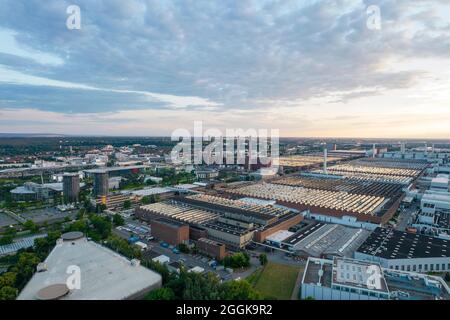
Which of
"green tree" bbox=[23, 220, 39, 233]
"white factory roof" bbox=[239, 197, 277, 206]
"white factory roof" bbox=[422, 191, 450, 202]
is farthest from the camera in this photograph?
"white factory roof" bbox=[422, 191, 450, 202]

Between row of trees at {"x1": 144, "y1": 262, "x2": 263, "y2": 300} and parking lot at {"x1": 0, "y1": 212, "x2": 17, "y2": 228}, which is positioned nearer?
row of trees at {"x1": 144, "y1": 262, "x2": 263, "y2": 300}

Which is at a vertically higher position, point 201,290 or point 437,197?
point 437,197

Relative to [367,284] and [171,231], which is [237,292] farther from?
[171,231]

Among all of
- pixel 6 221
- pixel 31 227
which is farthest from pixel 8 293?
pixel 6 221

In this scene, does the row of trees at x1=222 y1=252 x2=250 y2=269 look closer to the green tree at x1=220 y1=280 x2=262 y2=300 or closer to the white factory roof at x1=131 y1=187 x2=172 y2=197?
→ the green tree at x1=220 y1=280 x2=262 y2=300

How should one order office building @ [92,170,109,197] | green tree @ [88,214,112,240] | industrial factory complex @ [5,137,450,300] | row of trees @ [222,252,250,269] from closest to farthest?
industrial factory complex @ [5,137,450,300] < row of trees @ [222,252,250,269] < green tree @ [88,214,112,240] < office building @ [92,170,109,197]

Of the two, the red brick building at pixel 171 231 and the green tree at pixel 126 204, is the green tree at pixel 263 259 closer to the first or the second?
the red brick building at pixel 171 231

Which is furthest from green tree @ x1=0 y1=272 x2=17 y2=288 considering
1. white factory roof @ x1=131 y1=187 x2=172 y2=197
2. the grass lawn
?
white factory roof @ x1=131 y1=187 x2=172 y2=197
